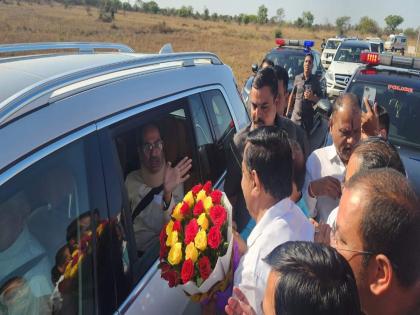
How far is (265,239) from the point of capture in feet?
6.04

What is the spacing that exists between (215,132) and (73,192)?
4.42ft

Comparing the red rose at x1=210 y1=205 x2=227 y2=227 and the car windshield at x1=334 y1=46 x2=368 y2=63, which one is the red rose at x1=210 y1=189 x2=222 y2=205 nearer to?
the red rose at x1=210 y1=205 x2=227 y2=227

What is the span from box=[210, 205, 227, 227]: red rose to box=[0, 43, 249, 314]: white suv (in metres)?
0.35

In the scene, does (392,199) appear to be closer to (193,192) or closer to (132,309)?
(193,192)

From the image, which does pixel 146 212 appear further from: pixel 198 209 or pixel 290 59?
pixel 290 59

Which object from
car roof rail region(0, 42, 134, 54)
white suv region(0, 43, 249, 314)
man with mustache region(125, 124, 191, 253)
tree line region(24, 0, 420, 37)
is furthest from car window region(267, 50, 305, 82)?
tree line region(24, 0, 420, 37)

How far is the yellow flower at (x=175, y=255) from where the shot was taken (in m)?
1.64

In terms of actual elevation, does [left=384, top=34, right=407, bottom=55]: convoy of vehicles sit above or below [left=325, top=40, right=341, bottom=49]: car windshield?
below

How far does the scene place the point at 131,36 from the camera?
102 ft

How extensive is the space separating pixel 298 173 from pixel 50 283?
1.76 m

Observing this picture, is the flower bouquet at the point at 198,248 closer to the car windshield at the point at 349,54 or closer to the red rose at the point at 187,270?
the red rose at the point at 187,270

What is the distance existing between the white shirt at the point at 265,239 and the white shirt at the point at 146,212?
47cm

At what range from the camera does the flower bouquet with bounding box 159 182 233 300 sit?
1.63m

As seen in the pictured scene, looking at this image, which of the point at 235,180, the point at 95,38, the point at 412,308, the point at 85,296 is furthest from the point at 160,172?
the point at 95,38
